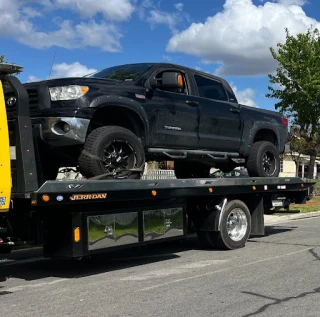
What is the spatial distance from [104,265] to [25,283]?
1.54 metres

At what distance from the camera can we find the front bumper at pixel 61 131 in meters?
6.36

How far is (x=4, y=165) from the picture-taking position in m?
5.63

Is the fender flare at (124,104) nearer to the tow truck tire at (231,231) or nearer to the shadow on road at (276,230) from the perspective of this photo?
the tow truck tire at (231,231)

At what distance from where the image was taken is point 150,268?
7.47 metres

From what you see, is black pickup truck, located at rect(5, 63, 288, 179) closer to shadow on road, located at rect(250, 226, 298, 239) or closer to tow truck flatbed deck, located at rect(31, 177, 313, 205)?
tow truck flatbed deck, located at rect(31, 177, 313, 205)

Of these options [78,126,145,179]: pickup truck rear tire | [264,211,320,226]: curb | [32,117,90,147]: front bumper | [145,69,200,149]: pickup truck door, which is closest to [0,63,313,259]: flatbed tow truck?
[32,117,90,147]: front bumper

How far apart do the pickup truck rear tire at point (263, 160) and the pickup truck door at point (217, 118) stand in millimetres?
457

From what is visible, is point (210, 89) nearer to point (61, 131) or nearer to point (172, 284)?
point (61, 131)

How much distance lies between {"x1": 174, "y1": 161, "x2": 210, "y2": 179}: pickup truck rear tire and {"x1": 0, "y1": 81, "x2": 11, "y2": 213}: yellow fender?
17.1ft

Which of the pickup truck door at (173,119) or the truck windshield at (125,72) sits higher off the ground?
the truck windshield at (125,72)

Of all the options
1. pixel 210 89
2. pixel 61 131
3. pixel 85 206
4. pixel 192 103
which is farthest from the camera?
pixel 210 89

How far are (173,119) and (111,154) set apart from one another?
4.76 feet

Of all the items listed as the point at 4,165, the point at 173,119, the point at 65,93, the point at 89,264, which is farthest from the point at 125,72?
the point at 89,264

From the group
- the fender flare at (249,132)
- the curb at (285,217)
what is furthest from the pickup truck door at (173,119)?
the curb at (285,217)
